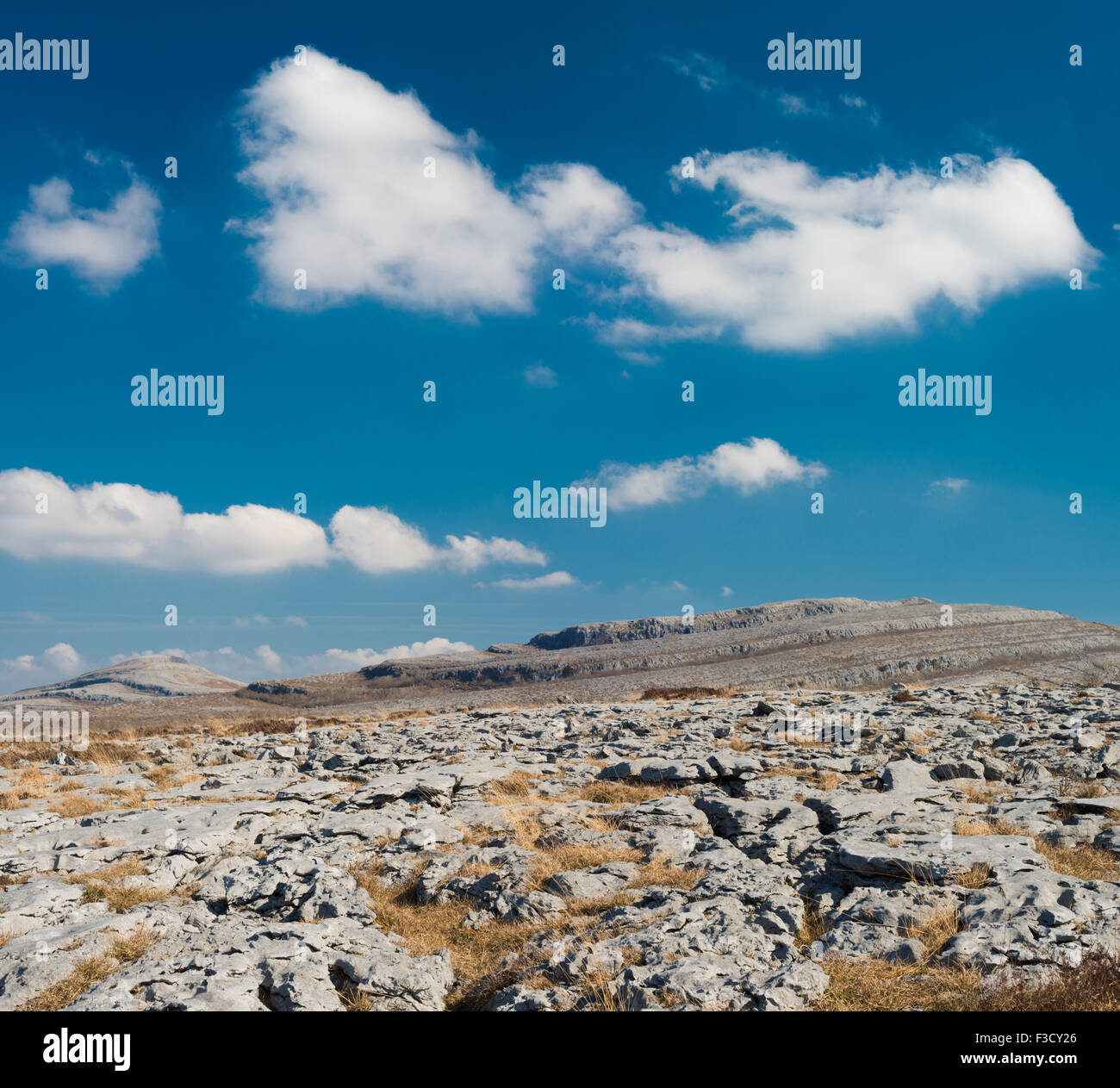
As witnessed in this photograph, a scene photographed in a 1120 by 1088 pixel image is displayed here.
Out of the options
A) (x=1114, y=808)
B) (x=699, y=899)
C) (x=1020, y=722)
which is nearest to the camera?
(x=699, y=899)

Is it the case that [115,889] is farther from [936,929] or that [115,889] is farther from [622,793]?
[936,929]

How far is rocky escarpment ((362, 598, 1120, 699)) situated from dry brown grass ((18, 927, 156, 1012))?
47.1 metres

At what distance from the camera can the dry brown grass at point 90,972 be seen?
7.35m

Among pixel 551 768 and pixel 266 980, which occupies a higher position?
pixel 266 980

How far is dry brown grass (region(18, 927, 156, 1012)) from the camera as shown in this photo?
7.35 meters

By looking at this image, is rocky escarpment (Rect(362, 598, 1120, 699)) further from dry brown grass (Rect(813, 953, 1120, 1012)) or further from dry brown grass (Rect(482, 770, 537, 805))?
dry brown grass (Rect(813, 953, 1120, 1012))

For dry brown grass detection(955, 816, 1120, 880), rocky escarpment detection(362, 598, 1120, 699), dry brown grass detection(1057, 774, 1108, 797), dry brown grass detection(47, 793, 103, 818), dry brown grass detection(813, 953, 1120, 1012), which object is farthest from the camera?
rocky escarpment detection(362, 598, 1120, 699)

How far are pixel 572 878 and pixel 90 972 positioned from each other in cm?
641

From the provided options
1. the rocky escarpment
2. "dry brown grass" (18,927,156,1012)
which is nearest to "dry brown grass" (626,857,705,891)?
"dry brown grass" (18,927,156,1012)

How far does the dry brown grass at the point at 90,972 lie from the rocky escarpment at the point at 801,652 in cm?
4709
